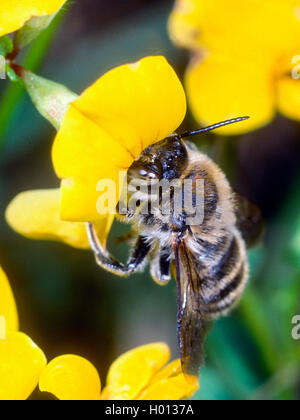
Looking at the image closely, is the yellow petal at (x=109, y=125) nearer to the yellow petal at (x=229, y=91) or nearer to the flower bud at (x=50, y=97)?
the flower bud at (x=50, y=97)

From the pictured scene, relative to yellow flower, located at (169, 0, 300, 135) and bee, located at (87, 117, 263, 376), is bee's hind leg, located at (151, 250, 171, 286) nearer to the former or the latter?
bee, located at (87, 117, 263, 376)

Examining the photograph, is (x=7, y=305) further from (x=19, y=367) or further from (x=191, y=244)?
Result: (x=191, y=244)

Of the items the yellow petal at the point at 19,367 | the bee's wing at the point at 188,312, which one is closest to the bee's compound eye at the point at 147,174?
the bee's wing at the point at 188,312

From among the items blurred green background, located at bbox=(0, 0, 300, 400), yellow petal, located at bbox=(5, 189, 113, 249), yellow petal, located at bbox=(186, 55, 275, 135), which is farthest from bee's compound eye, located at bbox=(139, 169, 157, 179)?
yellow petal, located at bbox=(186, 55, 275, 135)

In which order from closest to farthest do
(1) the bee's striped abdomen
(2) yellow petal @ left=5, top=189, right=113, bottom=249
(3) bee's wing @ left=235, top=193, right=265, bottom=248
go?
(1) the bee's striped abdomen < (2) yellow petal @ left=5, top=189, right=113, bottom=249 < (3) bee's wing @ left=235, top=193, right=265, bottom=248
